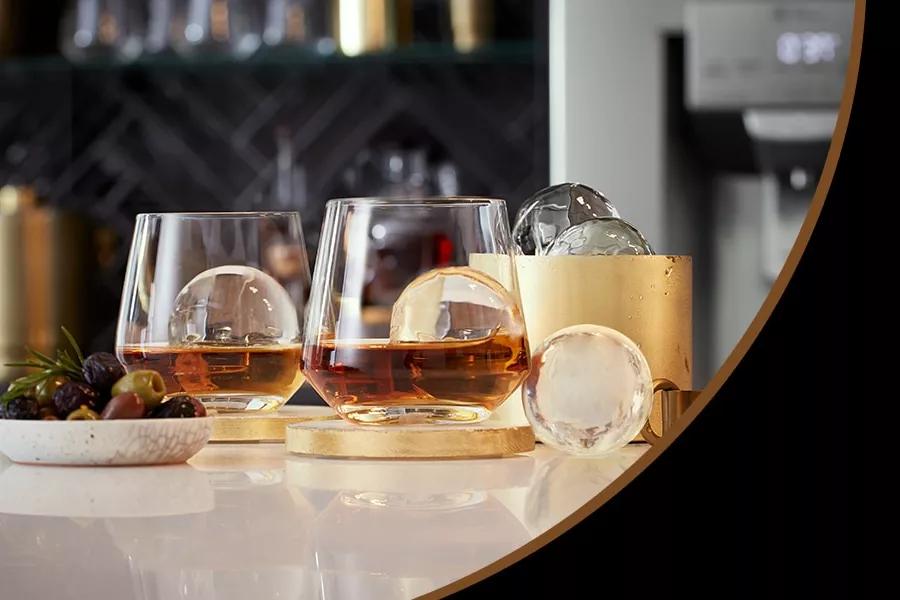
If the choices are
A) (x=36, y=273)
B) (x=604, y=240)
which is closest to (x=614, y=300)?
(x=604, y=240)

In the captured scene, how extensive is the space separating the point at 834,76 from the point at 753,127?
0.53 feet

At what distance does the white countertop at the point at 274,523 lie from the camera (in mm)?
458

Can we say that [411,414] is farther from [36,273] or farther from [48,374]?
[36,273]

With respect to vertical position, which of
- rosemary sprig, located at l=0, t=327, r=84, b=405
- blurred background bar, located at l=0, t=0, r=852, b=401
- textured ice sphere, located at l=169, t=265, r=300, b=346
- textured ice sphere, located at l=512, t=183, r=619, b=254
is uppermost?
blurred background bar, located at l=0, t=0, r=852, b=401

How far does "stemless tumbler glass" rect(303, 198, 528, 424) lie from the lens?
748 mm

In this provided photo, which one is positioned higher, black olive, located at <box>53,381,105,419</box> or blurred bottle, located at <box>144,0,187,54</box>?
blurred bottle, located at <box>144,0,187,54</box>

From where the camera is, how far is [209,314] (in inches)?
33.1

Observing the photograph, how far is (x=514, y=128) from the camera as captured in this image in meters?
3.07

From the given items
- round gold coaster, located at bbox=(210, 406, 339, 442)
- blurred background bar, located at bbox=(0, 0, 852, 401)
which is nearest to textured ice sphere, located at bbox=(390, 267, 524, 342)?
round gold coaster, located at bbox=(210, 406, 339, 442)

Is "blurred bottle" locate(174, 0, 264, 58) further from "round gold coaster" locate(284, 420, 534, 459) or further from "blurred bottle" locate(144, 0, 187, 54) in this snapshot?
"round gold coaster" locate(284, 420, 534, 459)

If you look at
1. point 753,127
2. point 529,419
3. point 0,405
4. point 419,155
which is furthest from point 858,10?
point 419,155

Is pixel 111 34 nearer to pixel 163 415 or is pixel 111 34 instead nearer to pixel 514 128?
pixel 514 128

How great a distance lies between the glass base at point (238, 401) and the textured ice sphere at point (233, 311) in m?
0.03

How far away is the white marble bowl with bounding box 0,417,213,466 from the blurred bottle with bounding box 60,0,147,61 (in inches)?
97.4
